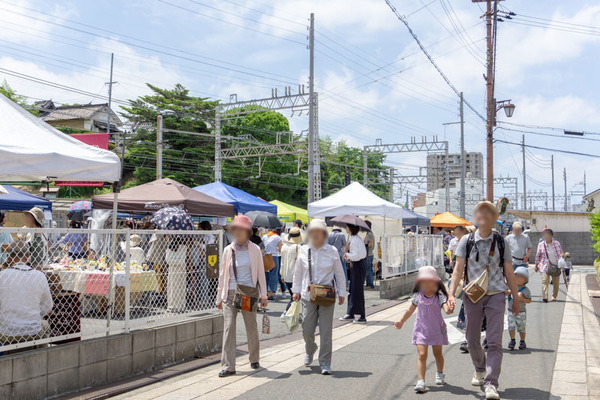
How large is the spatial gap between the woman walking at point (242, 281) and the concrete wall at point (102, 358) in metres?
0.88

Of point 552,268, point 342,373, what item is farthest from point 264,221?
point 342,373

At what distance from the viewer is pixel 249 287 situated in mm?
6629

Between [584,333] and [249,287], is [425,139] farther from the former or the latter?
[249,287]

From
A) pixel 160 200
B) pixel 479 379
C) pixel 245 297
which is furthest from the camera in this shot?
pixel 160 200

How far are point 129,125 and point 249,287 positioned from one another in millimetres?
39958

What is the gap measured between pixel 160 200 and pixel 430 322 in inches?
306

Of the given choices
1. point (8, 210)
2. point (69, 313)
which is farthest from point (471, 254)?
point (8, 210)

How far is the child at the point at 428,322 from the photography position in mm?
5711

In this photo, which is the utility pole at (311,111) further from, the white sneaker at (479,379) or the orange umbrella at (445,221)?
the white sneaker at (479,379)

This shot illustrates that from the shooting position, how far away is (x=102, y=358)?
19.3ft

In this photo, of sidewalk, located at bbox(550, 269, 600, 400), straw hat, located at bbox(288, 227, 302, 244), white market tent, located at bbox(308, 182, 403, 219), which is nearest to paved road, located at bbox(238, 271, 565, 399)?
sidewalk, located at bbox(550, 269, 600, 400)

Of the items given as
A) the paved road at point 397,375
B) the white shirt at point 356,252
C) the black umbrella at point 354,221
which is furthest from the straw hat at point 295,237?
the paved road at point 397,375

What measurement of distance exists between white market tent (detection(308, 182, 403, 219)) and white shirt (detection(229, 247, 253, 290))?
9.04 metres

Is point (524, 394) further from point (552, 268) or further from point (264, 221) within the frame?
point (264, 221)
